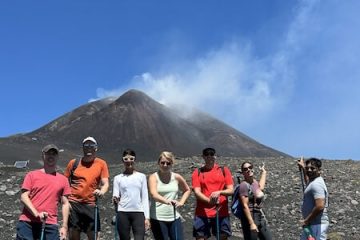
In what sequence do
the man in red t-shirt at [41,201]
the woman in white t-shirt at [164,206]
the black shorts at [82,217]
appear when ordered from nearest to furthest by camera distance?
the man in red t-shirt at [41,201] < the woman in white t-shirt at [164,206] < the black shorts at [82,217]

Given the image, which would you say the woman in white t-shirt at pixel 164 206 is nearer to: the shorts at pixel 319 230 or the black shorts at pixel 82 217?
the black shorts at pixel 82 217

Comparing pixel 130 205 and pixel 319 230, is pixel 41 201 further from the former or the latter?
pixel 319 230

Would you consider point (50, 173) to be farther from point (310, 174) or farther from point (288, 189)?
point (288, 189)

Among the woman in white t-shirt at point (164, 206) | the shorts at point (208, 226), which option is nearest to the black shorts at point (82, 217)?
the woman in white t-shirt at point (164, 206)

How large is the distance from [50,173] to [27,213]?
55 cm

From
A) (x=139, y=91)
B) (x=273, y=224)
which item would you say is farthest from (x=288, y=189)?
(x=139, y=91)

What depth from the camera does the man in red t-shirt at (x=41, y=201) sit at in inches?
243

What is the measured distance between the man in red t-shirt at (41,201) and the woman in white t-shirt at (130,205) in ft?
4.31

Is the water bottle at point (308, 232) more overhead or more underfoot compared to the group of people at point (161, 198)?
more underfoot

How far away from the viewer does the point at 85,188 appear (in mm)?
7512

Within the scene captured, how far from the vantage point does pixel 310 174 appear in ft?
22.8

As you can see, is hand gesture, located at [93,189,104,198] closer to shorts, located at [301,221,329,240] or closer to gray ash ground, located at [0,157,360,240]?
shorts, located at [301,221,329,240]

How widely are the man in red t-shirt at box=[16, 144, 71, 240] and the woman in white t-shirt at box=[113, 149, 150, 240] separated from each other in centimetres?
132

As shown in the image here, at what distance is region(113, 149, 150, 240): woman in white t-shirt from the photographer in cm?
745
